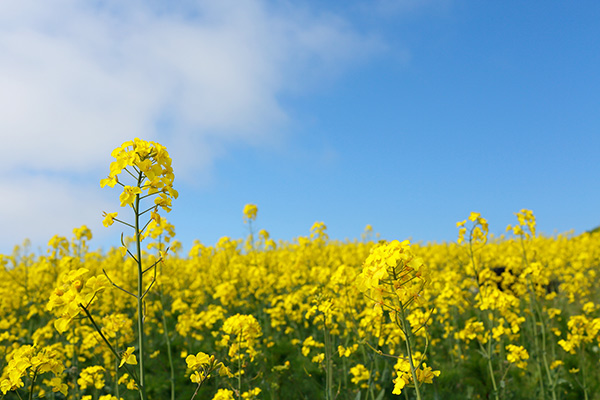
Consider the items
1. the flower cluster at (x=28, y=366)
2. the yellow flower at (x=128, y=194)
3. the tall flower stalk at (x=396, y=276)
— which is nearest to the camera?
the tall flower stalk at (x=396, y=276)

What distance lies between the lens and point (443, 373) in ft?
14.4

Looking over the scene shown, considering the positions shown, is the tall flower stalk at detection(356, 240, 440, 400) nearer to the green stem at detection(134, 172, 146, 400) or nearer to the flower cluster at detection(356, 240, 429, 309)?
the flower cluster at detection(356, 240, 429, 309)

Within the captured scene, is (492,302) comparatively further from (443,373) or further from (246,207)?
(246,207)

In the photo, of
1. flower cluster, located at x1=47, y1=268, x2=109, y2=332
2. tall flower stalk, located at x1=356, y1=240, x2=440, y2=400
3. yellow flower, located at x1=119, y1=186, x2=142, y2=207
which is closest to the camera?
tall flower stalk, located at x1=356, y1=240, x2=440, y2=400

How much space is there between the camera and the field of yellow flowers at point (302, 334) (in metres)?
2.06

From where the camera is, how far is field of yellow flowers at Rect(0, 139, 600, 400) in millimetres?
2057

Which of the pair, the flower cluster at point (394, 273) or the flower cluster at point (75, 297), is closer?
the flower cluster at point (394, 273)

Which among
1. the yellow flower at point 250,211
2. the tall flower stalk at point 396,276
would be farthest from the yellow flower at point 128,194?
the yellow flower at point 250,211

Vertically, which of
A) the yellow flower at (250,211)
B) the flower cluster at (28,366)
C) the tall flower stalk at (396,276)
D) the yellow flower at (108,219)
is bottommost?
the flower cluster at (28,366)

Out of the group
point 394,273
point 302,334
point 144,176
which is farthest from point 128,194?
point 302,334

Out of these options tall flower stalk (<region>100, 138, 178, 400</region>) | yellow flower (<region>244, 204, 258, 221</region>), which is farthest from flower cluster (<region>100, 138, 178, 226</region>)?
yellow flower (<region>244, 204, 258, 221</region>)

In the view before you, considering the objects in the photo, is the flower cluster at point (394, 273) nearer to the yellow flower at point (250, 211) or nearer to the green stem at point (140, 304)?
the green stem at point (140, 304)

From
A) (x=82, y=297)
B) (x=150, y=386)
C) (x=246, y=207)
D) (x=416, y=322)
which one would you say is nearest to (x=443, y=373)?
(x=416, y=322)

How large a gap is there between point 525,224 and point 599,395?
6.49 feet
